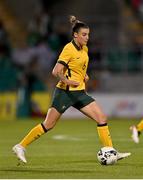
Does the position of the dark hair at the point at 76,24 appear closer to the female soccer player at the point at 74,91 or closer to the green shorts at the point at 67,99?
the female soccer player at the point at 74,91

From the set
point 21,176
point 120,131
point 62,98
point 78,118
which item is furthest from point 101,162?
point 78,118

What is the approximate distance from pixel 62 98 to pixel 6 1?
1925 cm

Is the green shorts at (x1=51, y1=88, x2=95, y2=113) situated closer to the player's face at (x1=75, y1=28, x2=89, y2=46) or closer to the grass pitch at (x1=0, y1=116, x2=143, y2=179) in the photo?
the player's face at (x1=75, y1=28, x2=89, y2=46)

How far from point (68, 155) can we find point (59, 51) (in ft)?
50.2

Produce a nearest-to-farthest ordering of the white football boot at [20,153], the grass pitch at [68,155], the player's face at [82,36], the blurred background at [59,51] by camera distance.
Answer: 1. the grass pitch at [68,155]
2. the white football boot at [20,153]
3. the player's face at [82,36]
4. the blurred background at [59,51]

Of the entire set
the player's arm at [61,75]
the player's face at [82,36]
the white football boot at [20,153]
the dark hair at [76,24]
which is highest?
the dark hair at [76,24]

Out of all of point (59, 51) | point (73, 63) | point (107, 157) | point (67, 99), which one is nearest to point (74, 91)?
point (67, 99)

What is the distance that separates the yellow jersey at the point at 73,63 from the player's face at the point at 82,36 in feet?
0.39

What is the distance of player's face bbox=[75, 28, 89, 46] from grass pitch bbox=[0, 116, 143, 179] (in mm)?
1980

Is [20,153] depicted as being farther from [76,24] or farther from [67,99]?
[76,24]

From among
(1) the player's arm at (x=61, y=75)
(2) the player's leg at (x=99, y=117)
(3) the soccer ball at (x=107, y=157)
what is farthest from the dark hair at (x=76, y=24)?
(3) the soccer ball at (x=107, y=157)

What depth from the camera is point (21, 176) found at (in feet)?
38.5

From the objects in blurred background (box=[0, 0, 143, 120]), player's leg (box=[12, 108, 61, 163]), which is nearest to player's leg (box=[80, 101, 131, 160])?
player's leg (box=[12, 108, 61, 163])

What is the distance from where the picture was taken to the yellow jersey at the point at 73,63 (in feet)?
43.8
